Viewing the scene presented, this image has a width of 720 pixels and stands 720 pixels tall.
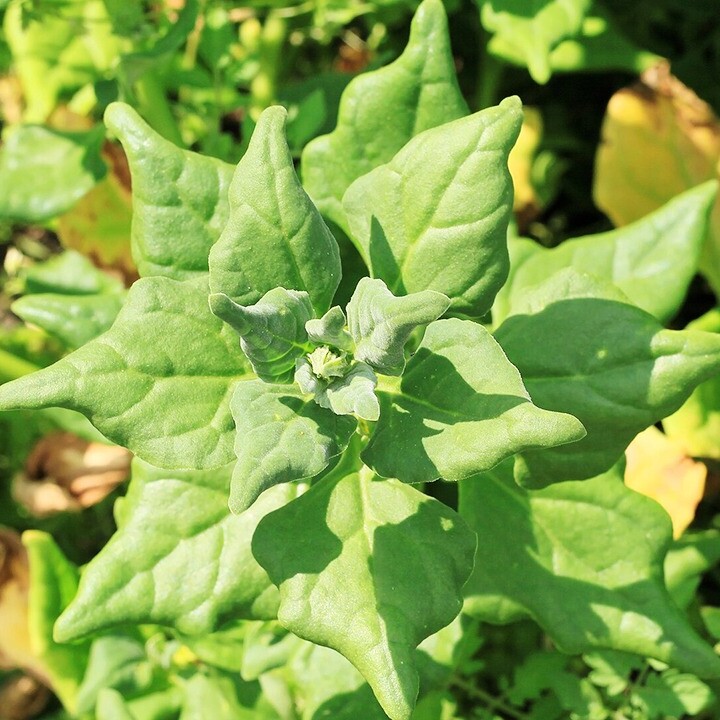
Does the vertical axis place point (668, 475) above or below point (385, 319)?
below

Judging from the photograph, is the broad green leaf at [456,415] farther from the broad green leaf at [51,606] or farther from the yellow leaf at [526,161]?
the yellow leaf at [526,161]

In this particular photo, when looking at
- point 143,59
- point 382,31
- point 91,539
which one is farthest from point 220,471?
point 382,31

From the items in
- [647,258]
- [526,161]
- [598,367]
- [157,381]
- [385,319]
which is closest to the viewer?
[385,319]

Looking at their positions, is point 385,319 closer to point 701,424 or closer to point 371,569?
point 371,569

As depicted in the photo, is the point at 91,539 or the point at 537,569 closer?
the point at 537,569

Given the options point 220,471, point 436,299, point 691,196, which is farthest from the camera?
point 691,196

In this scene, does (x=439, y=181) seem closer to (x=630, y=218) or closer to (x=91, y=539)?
(x=630, y=218)

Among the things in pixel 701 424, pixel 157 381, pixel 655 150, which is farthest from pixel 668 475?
pixel 157 381
